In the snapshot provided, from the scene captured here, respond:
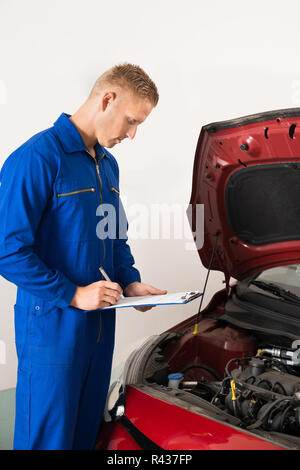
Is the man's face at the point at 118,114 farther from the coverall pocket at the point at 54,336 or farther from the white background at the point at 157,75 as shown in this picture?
the white background at the point at 157,75

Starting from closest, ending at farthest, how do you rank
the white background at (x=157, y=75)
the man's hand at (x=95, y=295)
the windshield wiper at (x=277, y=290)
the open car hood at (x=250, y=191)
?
the man's hand at (x=95, y=295), the open car hood at (x=250, y=191), the windshield wiper at (x=277, y=290), the white background at (x=157, y=75)

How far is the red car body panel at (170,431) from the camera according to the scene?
1.12 meters

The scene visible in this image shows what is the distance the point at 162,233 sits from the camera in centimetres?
346

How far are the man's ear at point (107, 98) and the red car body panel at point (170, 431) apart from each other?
36.2 inches

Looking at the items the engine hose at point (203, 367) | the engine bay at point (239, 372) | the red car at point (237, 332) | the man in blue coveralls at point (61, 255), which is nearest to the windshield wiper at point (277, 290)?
the red car at point (237, 332)

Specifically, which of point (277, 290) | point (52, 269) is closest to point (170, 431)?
point (52, 269)

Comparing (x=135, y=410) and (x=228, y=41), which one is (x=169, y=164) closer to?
(x=228, y=41)

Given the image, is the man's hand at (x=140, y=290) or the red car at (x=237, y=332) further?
the man's hand at (x=140, y=290)

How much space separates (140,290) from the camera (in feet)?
4.94

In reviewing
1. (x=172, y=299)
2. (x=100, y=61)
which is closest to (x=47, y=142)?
(x=172, y=299)

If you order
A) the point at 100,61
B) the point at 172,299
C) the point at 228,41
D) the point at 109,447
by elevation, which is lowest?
the point at 109,447

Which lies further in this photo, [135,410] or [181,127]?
[181,127]

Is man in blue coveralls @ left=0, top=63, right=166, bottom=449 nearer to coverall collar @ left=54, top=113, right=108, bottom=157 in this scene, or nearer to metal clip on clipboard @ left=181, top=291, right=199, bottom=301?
coverall collar @ left=54, top=113, right=108, bottom=157

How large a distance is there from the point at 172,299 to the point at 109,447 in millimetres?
544
